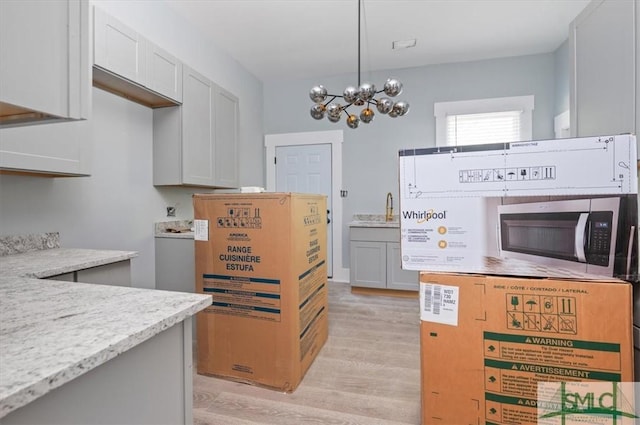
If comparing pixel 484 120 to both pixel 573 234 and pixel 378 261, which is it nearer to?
pixel 378 261

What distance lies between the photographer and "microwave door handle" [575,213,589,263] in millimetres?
941

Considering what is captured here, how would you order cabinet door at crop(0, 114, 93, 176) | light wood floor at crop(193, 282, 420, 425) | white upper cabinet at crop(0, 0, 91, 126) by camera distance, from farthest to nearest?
light wood floor at crop(193, 282, 420, 425) < cabinet door at crop(0, 114, 93, 176) < white upper cabinet at crop(0, 0, 91, 126)

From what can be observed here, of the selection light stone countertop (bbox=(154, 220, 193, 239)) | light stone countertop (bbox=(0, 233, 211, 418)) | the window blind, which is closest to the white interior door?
the window blind

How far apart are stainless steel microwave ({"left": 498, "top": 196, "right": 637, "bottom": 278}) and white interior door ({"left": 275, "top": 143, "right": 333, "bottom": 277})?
367 cm

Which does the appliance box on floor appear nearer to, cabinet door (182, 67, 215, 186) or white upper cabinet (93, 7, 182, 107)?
white upper cabinet (93, 7, 182, 107)

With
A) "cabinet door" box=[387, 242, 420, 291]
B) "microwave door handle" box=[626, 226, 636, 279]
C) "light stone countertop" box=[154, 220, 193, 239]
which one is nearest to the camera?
"microwave door handle" box=[626, 226, 636, 279]

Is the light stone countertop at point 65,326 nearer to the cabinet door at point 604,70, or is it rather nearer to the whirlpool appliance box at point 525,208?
the whirlpool appliance box at point 525,208

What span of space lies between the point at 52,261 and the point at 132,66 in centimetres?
145

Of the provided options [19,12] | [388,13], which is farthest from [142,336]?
[388,13]

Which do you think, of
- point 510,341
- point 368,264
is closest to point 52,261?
point 510,341

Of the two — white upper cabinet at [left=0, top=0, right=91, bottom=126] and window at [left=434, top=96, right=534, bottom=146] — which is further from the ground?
window at [left=434, top=96, right=534, bottom=146]

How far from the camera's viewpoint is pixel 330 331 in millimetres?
2873

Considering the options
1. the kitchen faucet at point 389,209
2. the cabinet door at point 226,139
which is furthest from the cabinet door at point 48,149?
the kitchen faucet at point 389,209

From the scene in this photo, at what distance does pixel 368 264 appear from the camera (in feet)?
13.3
